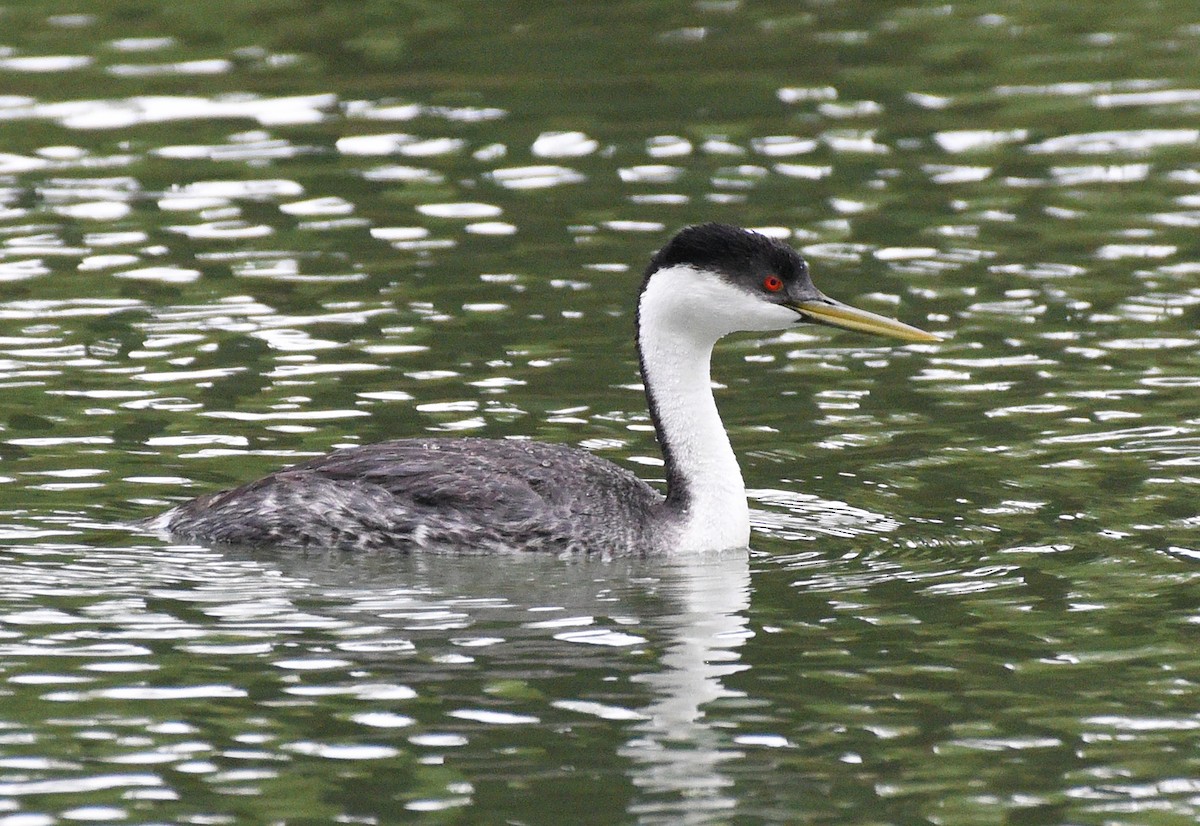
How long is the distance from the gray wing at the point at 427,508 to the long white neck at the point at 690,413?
0.99 ft


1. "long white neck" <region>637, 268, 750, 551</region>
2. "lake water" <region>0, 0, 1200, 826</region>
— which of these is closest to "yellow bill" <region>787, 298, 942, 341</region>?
"long white neck" <region>637, 268, 750, 551</region>

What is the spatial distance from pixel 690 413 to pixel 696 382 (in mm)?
165

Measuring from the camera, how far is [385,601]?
11016 millimetres

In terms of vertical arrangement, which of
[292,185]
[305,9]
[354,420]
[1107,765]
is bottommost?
[1107,765]

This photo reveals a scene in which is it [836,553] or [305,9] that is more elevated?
[305,9]

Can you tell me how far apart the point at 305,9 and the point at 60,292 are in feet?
29.6

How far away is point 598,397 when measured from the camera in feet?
47.9

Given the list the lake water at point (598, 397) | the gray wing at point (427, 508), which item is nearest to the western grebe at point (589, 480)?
the gray wing at point (427, 508)

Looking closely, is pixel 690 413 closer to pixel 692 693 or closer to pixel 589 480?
pixel 589 480

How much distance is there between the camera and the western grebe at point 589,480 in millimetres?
11867

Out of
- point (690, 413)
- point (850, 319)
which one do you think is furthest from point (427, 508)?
point (850, 319)

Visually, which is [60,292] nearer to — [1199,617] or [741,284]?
[741,284]

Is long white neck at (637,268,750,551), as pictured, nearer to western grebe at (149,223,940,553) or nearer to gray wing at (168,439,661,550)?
western grebe at (149,223,940,553)

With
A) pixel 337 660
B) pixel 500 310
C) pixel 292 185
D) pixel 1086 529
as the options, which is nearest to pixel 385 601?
pixel 337 660
